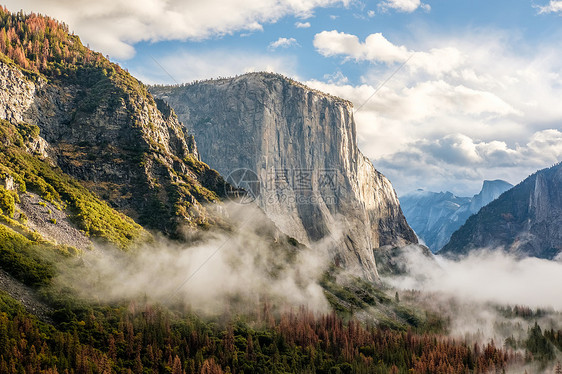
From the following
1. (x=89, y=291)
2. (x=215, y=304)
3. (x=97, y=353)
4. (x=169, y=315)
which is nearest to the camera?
(x=97, y=353)

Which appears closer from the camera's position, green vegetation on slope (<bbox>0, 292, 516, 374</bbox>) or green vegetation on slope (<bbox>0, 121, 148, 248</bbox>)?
green vegetation on slope (<bbox>0, 292, 516, 374</bbox>)

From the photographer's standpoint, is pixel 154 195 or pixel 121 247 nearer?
pixel 121 247

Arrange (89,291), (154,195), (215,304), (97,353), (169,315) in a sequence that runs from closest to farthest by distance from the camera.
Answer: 1. (97,353)
2. (89,291)
3. (169,315)
4. (215,304)
5. (154,195)

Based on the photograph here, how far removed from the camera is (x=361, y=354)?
577ft

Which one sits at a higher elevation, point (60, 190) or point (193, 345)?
point (60, 190)

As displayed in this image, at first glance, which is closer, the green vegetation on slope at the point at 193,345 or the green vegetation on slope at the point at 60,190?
the green vegetation on slope at the point at 193,345

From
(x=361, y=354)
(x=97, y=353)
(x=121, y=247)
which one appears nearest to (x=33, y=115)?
(x=121, y=247)

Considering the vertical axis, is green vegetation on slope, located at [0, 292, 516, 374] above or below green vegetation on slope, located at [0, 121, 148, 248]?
below

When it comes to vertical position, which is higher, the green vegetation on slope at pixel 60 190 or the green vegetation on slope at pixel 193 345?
the green vegetation on slope at pixel 60 190

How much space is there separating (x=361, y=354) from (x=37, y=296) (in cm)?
11165

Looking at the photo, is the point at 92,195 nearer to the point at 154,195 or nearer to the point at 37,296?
the point at 154,195

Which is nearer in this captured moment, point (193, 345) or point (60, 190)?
point (193, 345)

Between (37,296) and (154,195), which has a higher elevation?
(154,195)

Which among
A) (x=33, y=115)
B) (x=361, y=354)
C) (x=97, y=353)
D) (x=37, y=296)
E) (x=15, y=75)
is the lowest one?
(x=361, y=354)
